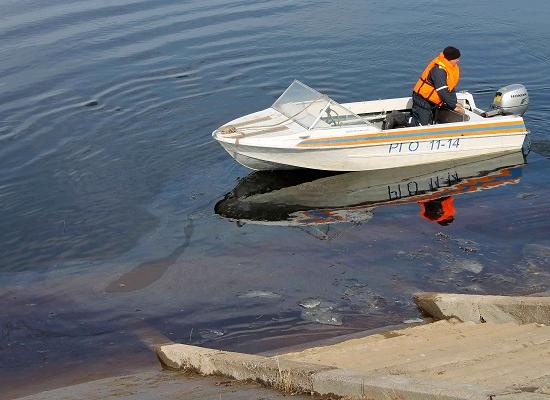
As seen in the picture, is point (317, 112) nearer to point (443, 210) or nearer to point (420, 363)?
point (443, 210)

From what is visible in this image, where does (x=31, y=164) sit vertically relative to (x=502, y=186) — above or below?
above

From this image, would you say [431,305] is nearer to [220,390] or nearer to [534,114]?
[220,390]

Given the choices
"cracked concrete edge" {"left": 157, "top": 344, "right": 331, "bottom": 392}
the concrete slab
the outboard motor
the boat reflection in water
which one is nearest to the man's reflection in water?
the boat reflection in water

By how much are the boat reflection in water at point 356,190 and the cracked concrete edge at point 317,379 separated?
5799 mm

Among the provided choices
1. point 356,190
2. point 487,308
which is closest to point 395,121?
point 356,190

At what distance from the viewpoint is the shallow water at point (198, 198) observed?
10883mm

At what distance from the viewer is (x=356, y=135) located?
1465 centimetres

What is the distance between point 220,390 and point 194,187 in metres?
7.95

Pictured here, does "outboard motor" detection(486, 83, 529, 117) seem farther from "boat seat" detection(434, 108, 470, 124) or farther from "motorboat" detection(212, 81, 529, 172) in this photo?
"boat seat" detection(434, 108, 470, 124)

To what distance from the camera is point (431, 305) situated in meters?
10.1

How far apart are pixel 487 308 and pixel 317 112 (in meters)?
6.54

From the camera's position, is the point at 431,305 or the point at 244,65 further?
the point at 244,65

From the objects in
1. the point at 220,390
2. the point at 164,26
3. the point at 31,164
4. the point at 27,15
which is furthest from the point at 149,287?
the point at 27,15

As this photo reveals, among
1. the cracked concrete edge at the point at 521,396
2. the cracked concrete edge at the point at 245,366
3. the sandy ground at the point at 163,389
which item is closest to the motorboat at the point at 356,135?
the cracked concrete edge at the point at 245,366
